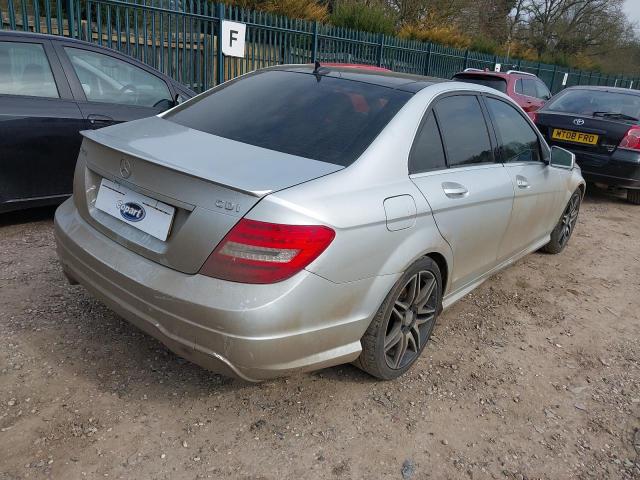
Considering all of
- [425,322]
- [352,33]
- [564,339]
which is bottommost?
[564,339]

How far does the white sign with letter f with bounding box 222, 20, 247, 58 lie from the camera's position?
891 centimetres

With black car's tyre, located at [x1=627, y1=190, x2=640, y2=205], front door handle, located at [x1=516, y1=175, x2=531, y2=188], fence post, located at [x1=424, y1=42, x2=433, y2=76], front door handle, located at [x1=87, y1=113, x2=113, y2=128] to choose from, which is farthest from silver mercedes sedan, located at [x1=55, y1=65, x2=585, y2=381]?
fence post, located at [x1=424, y1=42, x2=433, y2=76]

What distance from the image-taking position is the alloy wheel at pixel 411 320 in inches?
106

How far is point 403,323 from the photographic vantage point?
2768 mm

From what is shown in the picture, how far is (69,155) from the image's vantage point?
168 inches

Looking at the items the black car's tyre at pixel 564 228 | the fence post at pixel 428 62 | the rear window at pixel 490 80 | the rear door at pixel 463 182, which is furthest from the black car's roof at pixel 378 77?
Result: the fence post at pixel 428 62

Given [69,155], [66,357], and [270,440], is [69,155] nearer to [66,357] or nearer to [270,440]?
[66,357]

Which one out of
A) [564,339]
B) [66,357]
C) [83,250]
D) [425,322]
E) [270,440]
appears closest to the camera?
[270,440]

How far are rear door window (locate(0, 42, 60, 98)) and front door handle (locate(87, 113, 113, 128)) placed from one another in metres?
0.29

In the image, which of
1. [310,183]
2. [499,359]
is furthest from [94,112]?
[499,359]

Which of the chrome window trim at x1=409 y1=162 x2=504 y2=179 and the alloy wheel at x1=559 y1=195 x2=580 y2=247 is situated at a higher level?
the chrome window trim at x1=409 y1=162 x2=504 y2=179

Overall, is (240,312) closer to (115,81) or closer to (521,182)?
(521,182)

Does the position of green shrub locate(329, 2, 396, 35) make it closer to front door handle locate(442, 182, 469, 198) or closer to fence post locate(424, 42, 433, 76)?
fence post locate(424, 42, 433, 76)

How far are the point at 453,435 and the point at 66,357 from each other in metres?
1.97
